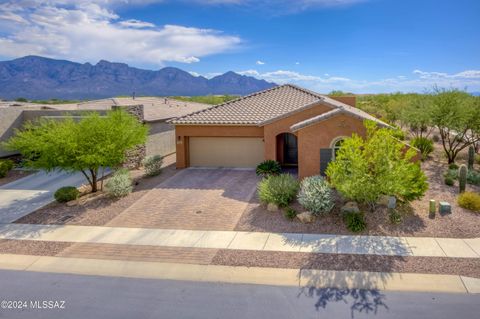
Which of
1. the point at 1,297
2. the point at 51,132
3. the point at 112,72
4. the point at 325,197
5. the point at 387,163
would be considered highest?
the point at 112,72

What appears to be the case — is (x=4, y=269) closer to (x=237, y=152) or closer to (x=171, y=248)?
(x=171, y=248)

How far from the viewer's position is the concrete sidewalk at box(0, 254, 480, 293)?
9.66 metres

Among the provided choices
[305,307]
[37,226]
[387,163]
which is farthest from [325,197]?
[37,226]

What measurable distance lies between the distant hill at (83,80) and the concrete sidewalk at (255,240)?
141236 millimetres

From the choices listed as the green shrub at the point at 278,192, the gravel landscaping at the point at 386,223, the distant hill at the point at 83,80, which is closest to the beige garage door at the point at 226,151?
the green shrub at the point at 278,192

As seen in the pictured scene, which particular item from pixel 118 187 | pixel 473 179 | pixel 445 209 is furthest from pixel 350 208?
pixel 118 187

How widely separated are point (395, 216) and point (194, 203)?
334 inches

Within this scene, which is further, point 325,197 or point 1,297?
point 325,197

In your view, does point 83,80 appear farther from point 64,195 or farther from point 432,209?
point 432,209

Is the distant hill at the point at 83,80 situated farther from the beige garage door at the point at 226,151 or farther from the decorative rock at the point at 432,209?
the decorative rock at the point at 432,209

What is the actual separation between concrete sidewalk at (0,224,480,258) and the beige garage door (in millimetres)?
10634

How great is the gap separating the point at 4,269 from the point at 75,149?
21.8 ft

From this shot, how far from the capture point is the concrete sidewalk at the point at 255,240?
11.7m

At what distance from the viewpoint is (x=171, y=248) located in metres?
12.4
